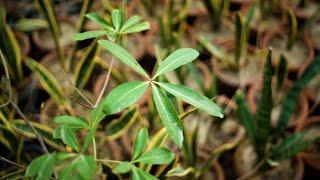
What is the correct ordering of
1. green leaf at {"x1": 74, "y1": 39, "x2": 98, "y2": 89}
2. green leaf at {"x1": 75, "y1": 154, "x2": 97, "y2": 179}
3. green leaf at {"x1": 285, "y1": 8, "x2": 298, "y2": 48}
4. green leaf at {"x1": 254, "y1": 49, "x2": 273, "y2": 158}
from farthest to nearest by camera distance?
green leaf at {"x1": 285, "y1": 8, "x2": 298, "y2": 48} → green leaf at {"x1": 74, "y1": 39, "x2": 98, "y2": 89} → green leaf at {"x1": 254, "y1": 49, "x2": 273, "y2": 158} → green leaf at {"x1": 75, "y1": 154, "x2": 97, "y2": 179}

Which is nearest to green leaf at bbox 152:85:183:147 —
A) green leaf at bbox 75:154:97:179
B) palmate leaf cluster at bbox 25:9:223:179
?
palmate leaf cluster at bbox 25:9:223:179

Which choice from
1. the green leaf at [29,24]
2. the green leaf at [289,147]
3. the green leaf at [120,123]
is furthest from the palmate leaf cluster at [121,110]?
the green leaf at [29,24]

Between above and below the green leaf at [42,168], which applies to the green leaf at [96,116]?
above

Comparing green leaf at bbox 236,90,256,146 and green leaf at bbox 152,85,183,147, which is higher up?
green leaf at bbox 152,85,183,147

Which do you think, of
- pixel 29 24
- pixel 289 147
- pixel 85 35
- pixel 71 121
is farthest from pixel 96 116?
pixel 29 24

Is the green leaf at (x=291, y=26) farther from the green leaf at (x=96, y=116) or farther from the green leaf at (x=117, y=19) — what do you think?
the green leaf at (x=96, y=116)

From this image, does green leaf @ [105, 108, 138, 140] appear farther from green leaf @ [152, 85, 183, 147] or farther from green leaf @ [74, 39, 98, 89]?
green leaf @ [152, 85, 183, 147]

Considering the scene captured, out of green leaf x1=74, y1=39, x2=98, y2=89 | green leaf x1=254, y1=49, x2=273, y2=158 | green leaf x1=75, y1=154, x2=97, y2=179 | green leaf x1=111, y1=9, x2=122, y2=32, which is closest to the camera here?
green leaf x1=75, y1=154, x2=97, y2=179
